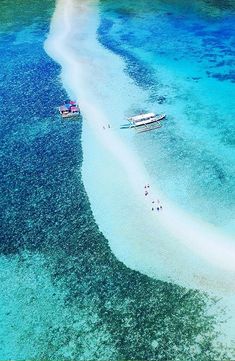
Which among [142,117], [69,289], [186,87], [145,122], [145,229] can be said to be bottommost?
[69,289]

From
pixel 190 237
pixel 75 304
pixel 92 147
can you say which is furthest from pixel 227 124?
pixel 75 304

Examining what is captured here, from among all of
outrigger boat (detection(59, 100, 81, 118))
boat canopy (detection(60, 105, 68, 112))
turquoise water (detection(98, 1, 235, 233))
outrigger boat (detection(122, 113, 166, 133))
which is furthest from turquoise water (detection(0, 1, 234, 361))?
turquoise water (detection(98, 1, 235, 233))

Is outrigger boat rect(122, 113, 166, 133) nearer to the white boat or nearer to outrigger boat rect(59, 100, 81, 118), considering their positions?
the white boat

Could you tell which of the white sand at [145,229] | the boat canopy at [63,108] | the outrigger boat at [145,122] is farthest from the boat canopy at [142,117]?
the boat canopy at [63,108]

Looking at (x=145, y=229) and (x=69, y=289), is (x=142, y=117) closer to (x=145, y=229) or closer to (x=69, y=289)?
(x=145, y=229)

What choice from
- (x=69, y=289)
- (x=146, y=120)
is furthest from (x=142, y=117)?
(x=69, y=289)

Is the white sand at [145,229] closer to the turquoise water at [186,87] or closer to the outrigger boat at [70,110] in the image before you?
the outrigger boat at [70,110]

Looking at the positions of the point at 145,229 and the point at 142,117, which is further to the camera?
the point at 142,117
